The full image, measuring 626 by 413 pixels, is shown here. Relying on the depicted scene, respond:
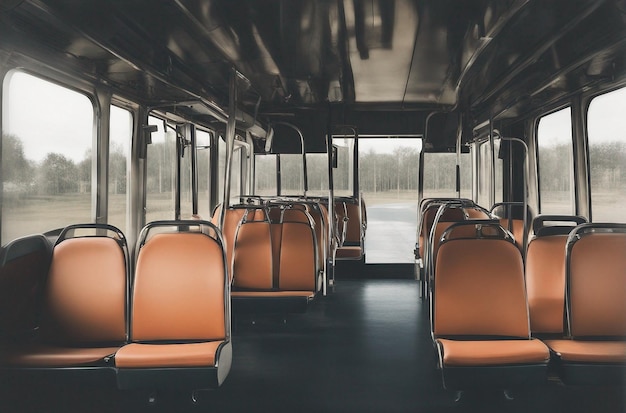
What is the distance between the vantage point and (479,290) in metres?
2.79

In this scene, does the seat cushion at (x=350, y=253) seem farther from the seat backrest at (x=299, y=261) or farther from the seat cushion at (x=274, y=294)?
the seat cushion at (x=274, y=294)

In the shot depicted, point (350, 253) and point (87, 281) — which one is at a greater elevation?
point (87, 281)

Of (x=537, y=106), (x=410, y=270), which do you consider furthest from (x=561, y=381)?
(x=410, y=270)

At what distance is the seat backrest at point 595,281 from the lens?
2.77 metres

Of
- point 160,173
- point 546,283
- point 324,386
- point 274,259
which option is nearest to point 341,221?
point 160,173

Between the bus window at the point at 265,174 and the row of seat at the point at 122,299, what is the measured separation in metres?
6.04

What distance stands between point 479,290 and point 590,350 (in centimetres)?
58

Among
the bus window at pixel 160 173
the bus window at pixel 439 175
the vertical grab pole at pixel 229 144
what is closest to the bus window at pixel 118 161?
the bus window at pixel 160 173

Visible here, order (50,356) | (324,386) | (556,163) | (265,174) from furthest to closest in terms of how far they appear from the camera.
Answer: (265,174) → (556,163) → (324,386) → (50,356)

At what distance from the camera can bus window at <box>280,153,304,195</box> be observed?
8789 millimetres

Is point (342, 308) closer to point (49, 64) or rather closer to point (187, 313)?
point (187, 313)

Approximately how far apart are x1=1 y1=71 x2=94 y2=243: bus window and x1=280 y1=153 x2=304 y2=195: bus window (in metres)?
5.03

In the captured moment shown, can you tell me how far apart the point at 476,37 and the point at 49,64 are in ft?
11.4

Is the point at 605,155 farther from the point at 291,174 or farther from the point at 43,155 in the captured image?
the point at 291,174
